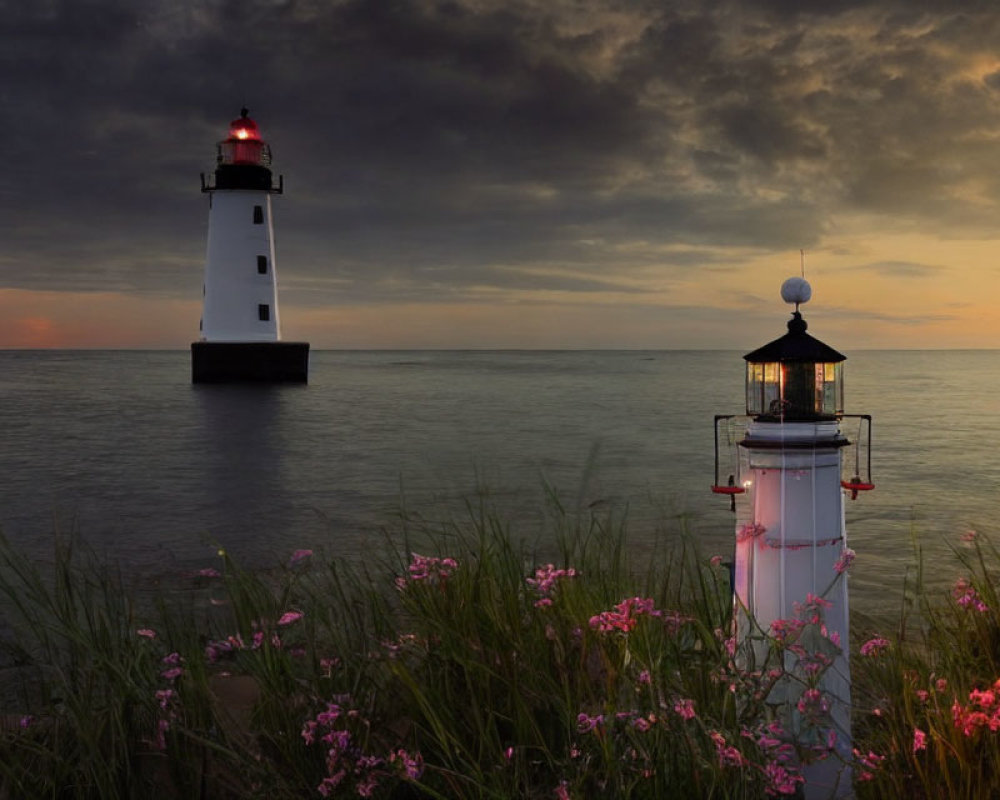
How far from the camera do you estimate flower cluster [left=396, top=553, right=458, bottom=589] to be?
375cm

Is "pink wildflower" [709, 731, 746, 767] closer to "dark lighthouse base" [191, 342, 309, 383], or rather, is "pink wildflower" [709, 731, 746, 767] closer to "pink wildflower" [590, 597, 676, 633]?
"pink wildflower" [590, 597, 676, 633]

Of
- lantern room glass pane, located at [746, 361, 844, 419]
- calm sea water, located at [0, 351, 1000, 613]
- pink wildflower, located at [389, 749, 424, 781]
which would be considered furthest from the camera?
calm sea water, located at [0, 351, 1000, 613]

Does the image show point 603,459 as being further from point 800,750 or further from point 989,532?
point 800,750

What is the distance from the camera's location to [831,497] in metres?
3.96

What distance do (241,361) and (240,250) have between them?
4.84 meters

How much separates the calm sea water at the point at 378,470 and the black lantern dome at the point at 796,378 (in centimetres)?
97

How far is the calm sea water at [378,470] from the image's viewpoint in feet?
43.6

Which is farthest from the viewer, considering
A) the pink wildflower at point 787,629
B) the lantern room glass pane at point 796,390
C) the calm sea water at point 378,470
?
the calm sea water at point 378,470

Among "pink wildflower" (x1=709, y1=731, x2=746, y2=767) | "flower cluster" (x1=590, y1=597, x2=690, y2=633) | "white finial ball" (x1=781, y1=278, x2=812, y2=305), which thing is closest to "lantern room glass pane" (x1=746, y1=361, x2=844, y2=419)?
"white finial ball" (x1=781, y1=278, x2=812, y2=305)

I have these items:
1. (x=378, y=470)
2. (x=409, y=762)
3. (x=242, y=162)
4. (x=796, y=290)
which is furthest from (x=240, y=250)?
(x=409, y=762)

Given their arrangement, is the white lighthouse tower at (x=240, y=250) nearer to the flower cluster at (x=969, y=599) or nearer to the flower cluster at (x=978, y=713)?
the flower cluster at (x=969, y=599)

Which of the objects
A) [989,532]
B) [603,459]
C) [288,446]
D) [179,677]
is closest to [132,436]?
[288,446]

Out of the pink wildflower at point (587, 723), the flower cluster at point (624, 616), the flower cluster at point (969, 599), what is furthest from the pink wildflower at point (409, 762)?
the flower cluster at point (969, 599)

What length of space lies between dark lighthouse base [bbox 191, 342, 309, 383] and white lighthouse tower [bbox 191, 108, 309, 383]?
0.14 ft
